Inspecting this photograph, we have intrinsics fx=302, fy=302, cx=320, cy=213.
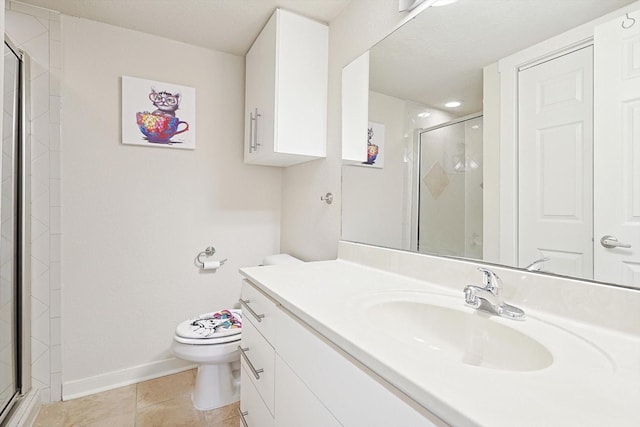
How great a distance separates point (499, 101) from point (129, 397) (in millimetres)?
2310

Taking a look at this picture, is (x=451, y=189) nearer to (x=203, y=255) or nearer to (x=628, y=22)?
(x=628, y=22)

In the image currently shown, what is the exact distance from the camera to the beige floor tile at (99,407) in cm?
155

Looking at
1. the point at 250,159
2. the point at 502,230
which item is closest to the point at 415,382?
the point at 502,230

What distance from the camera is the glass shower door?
55.2 inches

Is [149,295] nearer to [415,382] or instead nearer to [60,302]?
[60,302]

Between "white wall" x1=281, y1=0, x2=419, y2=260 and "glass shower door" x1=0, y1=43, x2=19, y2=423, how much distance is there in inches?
57.8

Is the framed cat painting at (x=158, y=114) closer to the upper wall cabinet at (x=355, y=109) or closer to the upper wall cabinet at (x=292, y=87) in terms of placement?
the upper wall cabinet at (x=292, y=87)

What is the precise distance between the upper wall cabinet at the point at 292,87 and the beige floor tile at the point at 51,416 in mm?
1740

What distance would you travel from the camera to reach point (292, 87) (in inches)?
63.9

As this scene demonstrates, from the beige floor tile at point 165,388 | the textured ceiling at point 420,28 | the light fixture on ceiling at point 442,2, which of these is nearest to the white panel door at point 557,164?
the textured ceiling at point 420,28

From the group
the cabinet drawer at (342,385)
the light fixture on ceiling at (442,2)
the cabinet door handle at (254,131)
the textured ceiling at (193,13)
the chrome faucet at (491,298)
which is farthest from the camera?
the cabinet door handle at (254,131)

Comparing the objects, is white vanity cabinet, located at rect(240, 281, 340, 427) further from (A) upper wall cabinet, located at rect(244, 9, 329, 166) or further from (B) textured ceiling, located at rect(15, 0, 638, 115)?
(B) textured ceiling, located at rect(15, 0, 638, 115)

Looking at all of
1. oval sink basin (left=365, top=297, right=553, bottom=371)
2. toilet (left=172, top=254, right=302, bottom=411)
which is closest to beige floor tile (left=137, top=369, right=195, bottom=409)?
toilet (left=172, top=254, right=302, bottom=411)

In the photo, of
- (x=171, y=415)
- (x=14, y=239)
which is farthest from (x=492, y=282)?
(x=14, y=239)
